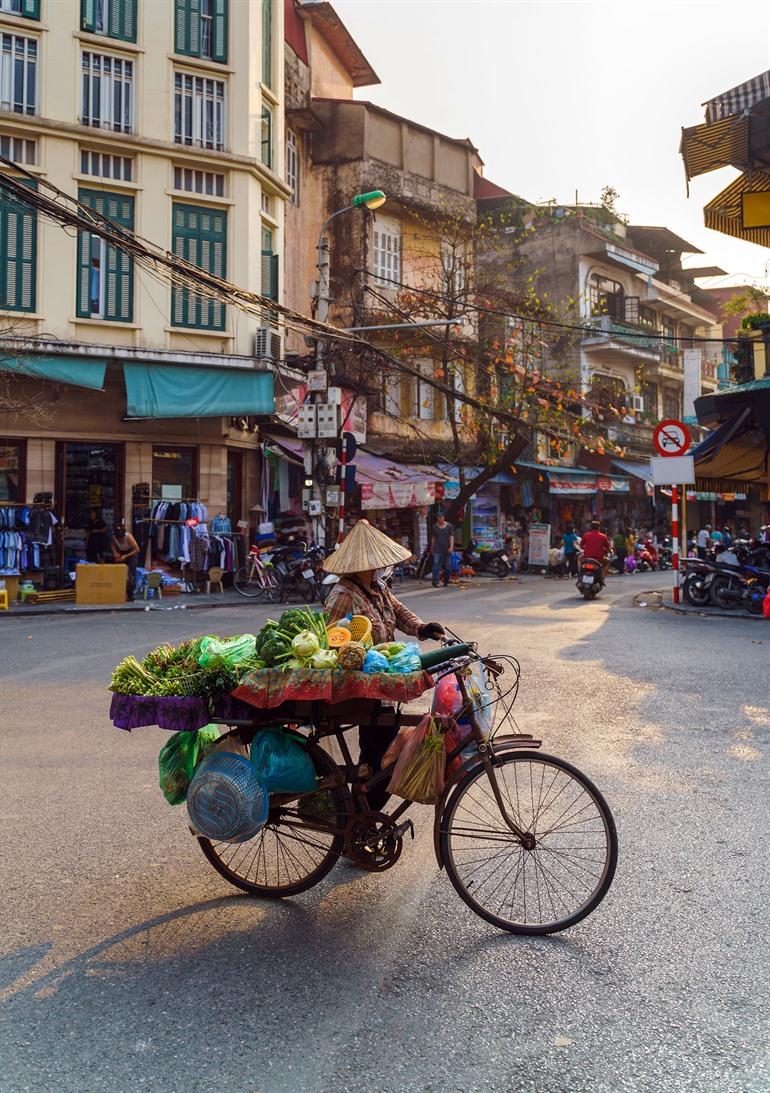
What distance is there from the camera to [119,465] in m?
20.4

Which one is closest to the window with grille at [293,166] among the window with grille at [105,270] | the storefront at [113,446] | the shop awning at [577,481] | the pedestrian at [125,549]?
the window with grille at [105,270]

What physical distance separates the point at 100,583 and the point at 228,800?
48.5 feet

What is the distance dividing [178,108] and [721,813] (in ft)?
67.3

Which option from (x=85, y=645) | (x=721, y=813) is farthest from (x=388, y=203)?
(x=721, y=813)

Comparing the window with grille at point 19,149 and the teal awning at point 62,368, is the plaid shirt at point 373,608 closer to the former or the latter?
the teal awning at point 62,368

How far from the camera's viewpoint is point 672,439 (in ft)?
53.7

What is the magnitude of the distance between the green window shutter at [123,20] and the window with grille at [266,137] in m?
3.51

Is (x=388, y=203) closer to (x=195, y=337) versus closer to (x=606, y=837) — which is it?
(x=195, y=337)

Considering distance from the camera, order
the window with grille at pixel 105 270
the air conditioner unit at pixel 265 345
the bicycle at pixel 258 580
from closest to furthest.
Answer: the bicycle at pixel 258 580 → the window with grille at pixel 105 270 → the air conditioner unit at pixel 265 345

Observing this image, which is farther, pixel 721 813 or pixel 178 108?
pixel 178 108

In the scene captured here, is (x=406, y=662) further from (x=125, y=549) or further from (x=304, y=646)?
(x=125, y=549)

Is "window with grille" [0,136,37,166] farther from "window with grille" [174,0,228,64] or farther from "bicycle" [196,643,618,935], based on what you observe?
"bicycle" [196,643,618,935]

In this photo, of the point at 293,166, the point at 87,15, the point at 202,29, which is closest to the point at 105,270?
the point at 87,15

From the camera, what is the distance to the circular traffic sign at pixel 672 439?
1627 cm
